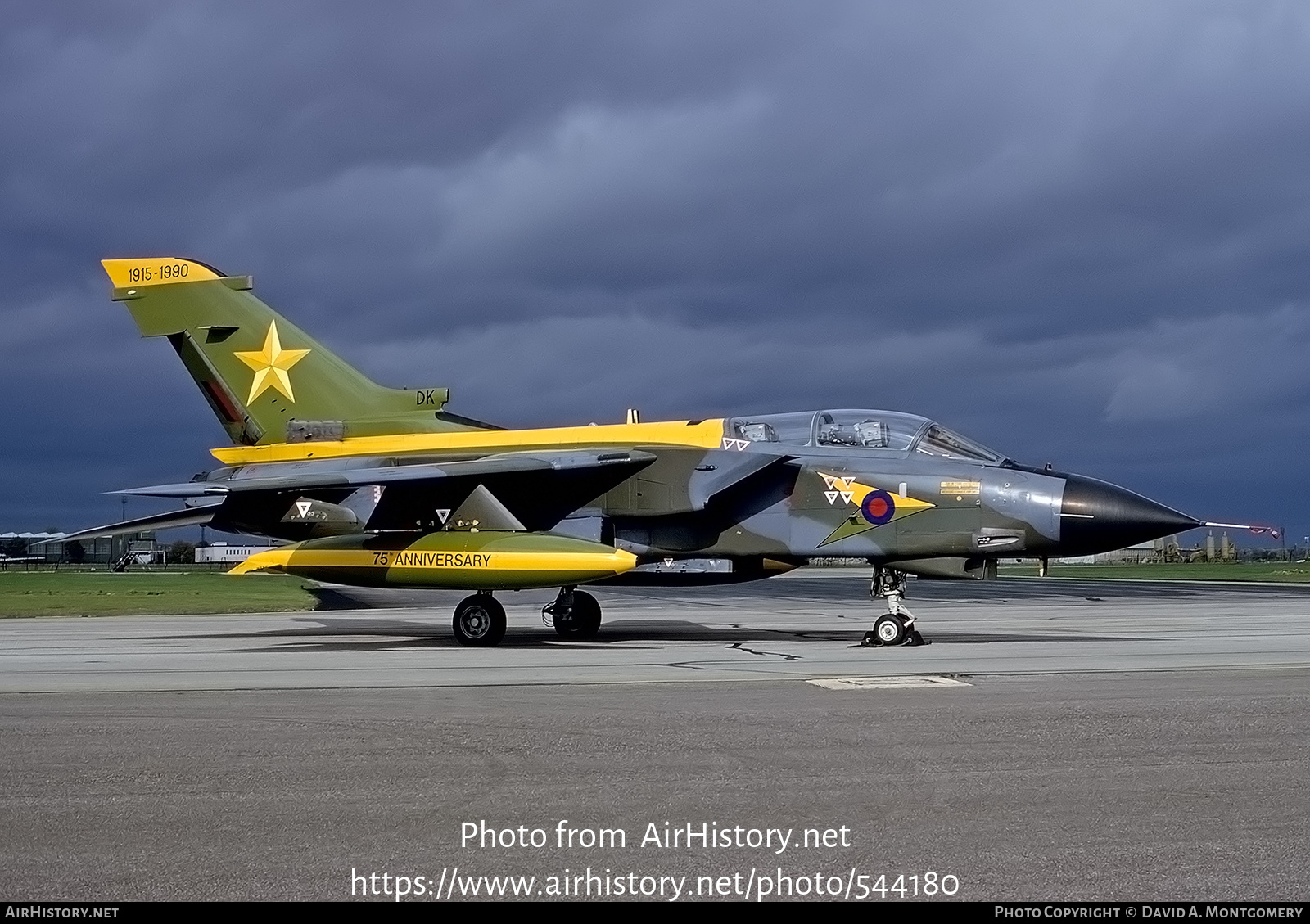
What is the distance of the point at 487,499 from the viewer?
18.6 m

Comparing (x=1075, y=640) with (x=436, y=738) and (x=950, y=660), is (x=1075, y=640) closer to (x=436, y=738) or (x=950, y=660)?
(x=950, y=660)

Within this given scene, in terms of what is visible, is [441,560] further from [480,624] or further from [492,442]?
[492,442]

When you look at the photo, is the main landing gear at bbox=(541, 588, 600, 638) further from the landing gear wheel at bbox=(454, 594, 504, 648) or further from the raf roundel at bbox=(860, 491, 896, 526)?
the raf roundel at bbox=(860, 491, 896, 526)

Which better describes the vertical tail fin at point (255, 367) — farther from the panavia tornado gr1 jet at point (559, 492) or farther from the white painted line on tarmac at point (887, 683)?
the white painted line on tarmac at point (887, 683)

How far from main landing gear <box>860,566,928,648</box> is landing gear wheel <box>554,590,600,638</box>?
461 cm

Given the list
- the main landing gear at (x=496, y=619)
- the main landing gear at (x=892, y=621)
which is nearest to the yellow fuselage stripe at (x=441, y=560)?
the main landing gear at (x=496, y=619)

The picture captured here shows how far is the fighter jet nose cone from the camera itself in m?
16.0

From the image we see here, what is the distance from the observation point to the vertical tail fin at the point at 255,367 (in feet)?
68.0

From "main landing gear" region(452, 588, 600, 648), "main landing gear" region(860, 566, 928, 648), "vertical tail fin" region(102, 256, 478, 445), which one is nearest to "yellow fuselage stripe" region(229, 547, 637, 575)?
"main landing gear" region(452, 588, 600, 648)

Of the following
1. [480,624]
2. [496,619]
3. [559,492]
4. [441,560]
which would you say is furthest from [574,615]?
[441,560]

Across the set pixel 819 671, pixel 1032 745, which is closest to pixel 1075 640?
pixel 819 671

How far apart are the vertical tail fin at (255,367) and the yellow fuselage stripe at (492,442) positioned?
0.19 meters

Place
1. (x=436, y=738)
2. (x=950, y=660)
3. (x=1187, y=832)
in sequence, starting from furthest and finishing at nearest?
(x=950, y=660) → (x=436, y=738) → (x=1187, y=832)

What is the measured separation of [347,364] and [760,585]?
35163 millimetres
